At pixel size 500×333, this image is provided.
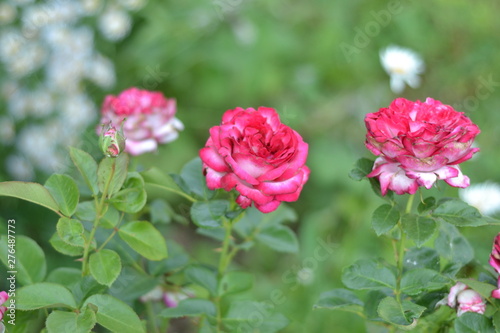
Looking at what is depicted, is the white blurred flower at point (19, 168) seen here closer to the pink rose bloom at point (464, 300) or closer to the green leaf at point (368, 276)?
the green leaf at point (368, 276)

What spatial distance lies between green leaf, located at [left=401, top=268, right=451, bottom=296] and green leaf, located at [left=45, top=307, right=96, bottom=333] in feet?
1.21

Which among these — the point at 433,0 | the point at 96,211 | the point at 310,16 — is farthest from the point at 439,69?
the point at 96,211

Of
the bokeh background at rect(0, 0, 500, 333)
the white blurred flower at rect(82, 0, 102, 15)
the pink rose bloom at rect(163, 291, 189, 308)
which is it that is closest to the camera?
the pink rose bloom at rect(163, 291, 189, 308)

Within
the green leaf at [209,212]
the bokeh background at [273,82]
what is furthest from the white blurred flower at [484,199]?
the green leaf at [209,212]

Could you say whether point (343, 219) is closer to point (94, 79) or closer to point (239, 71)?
point (239, 71)

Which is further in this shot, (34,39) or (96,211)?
(34,39)

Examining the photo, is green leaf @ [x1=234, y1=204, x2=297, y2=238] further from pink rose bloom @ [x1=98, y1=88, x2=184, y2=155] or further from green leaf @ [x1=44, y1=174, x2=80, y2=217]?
green leaf @ [x1=44, y1=174, x2=80, y2=217]

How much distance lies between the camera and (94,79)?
72.1 inches

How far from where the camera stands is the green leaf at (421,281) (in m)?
0.73

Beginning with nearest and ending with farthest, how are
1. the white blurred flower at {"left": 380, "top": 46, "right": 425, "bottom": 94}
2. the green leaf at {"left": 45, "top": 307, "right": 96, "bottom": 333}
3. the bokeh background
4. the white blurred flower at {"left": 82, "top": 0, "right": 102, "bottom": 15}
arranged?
the green leaf at {"left": 45, "top": 307, "right": 96, "bottom": 333} < the bokeh background < the white blurred flower at {"left": 82, "top": 0, "right": 102, "bottom": 15} < the white blurred flower at {"left": 380, "top": 46, "right": 425, "bottom": 94}

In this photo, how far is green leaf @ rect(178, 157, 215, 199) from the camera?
32.9 inches

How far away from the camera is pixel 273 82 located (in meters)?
2.25

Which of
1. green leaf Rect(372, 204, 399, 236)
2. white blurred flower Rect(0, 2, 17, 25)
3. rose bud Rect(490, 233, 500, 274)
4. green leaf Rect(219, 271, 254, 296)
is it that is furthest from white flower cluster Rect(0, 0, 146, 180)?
rose bud Rect(490, 233, 500, 274)

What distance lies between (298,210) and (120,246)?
4.42 ft
